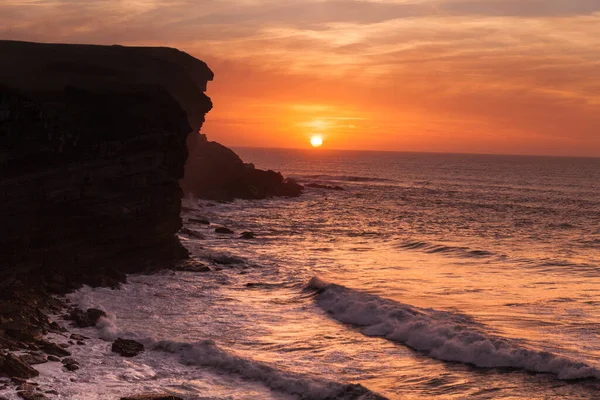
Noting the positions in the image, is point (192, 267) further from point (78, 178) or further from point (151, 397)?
point (151, 397)

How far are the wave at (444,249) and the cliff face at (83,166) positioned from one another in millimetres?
17403

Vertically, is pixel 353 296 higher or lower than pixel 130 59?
lower

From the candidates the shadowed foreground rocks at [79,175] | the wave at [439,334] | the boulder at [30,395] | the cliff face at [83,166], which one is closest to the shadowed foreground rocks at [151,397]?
the boulder at [30,395]

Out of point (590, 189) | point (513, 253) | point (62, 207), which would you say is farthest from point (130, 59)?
point (590, 189)

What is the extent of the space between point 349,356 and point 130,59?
2391 cm

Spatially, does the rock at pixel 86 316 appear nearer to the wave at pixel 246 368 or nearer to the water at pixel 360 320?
the wave at pixel 246 368

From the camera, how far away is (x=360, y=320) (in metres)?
25.1

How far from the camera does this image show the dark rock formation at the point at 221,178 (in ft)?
240

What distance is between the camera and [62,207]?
2766 cm

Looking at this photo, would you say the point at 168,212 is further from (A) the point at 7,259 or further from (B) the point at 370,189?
(B) the point at 370,189

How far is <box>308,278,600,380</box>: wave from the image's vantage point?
19391 millimetres

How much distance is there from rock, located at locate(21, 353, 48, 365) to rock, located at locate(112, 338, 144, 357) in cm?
226

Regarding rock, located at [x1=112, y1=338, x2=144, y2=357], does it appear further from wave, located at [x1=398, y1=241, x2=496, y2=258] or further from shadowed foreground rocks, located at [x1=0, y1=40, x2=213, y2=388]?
wave, located at [x1=398, y1=241, x2=496, y2=258]

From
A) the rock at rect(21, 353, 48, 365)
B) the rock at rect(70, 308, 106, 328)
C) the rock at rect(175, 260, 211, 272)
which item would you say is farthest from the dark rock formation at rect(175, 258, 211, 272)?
the rock at rect(21, 353, 48, 365)
